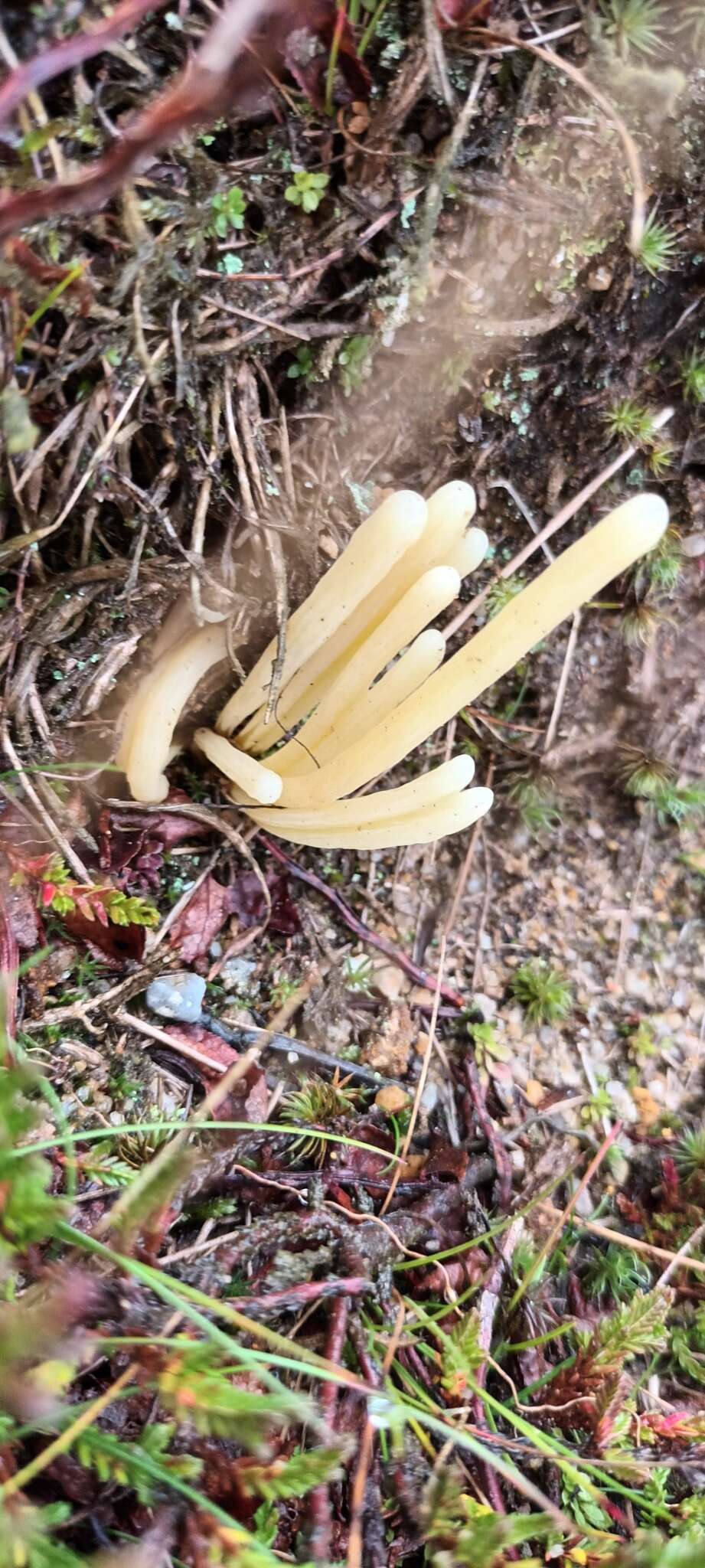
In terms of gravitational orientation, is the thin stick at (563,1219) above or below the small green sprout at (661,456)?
below

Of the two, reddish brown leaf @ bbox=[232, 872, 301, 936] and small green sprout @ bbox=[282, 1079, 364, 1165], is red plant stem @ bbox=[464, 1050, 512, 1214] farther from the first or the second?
reddish brown leaf @ bbox=[232, 872, 301, 936]

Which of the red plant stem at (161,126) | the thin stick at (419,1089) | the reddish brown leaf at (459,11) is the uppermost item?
the reddish brown leaf at (459,11)

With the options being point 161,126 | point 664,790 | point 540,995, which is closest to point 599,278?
point 161,126

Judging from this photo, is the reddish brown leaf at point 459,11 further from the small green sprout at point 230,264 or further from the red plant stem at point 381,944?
the red plant stem at point 381,944

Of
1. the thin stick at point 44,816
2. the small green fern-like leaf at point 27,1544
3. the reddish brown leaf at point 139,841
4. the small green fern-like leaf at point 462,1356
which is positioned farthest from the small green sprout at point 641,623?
the small green fern-like leaf at point 27,1544

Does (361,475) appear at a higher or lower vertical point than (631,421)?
higher

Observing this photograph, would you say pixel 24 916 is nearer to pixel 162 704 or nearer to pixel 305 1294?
pixel 162 704

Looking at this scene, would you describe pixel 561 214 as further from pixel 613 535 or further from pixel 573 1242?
pixel 573 1242
